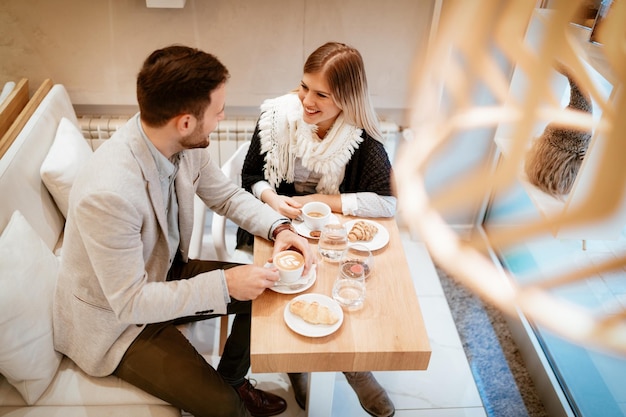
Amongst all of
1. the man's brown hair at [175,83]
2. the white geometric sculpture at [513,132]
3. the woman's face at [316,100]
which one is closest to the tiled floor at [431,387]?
the white geometric sculpture at [513,132]

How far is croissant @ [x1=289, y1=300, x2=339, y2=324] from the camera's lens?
1.43m

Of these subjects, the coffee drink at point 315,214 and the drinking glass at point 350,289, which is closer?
the drinking glass at point 350,289

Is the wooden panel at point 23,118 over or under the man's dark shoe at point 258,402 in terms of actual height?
over

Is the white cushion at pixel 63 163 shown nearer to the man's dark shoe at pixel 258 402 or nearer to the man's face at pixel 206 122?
the man's face at pixel 206 122

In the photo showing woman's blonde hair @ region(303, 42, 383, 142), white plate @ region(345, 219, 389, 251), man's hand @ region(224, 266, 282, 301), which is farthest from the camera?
woman's blonde hair @ region(303, 42, 383, 142)

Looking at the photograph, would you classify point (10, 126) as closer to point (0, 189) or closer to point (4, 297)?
point (0, 189)

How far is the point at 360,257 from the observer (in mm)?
1604

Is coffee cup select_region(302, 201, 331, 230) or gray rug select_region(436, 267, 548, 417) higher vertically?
coffee cup select_region(302, 201, 331, 230)

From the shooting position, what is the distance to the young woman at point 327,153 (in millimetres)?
1856

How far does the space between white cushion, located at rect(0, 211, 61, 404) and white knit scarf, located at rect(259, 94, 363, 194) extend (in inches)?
34.5

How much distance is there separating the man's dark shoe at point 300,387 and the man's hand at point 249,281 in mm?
767

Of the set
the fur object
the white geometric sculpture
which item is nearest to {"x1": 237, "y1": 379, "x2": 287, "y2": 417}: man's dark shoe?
the white geometric sculpture

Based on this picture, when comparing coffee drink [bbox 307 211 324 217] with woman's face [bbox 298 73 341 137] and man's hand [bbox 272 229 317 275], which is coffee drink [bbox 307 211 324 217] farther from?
woman's face [bbox 298 73 341 137]

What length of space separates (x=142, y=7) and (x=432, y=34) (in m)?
1.33
